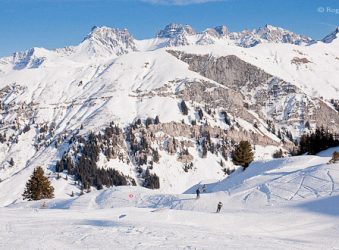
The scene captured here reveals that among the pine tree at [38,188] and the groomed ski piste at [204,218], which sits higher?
the pine tree at [38,188]

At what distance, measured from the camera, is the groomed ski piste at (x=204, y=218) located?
31.2m

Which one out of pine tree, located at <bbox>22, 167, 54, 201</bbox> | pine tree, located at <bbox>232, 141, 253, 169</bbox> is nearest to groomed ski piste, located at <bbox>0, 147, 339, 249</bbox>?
pine tree, located at <bbox>232, 141, 253, 169</bbox>

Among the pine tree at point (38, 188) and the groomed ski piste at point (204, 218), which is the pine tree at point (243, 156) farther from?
the pine tree at point (38, 188)

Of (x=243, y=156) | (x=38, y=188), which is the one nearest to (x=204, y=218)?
(x=243, y=156)

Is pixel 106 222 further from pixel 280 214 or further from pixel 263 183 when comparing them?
pixel 263 183

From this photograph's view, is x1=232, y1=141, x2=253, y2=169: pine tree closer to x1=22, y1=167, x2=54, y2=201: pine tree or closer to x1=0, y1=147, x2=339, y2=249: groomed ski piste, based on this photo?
x1=0, y1=147, x2=339, y2=249: groomed ski piste

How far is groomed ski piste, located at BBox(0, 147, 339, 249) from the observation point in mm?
31172

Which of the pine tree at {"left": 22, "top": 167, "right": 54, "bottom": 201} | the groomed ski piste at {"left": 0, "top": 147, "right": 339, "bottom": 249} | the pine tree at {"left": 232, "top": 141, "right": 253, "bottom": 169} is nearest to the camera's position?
the groomed ski piste at {"left": 0, "top": 147, "right": 339, "bottom": 249}

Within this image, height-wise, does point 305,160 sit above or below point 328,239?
above

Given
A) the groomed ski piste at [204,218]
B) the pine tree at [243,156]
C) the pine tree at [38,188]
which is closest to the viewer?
the groomed ski piste at [204,218]

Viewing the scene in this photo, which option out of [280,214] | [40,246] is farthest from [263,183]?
[40,246]

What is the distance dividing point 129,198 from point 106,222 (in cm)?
3322

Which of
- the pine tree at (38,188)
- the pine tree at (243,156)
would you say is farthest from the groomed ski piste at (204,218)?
the pine tree at (38,188)

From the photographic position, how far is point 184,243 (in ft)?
98.0
